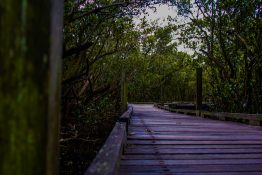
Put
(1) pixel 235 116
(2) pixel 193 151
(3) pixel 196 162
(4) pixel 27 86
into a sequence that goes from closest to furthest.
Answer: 1. (4) pixel 27 86
2. (3) pixel 196 162
3. (2) pixel 193 151
4. (1) pixel 235 116

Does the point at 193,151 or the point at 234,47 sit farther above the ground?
the point at 234,47

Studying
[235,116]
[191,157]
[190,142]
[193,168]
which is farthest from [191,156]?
[235,116]

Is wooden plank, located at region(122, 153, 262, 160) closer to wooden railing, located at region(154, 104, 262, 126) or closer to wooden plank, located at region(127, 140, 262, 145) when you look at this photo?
wooden plank, located at region(127, 140, 262, 145)

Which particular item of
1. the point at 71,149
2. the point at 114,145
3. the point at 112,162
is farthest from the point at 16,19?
the point at 71,149

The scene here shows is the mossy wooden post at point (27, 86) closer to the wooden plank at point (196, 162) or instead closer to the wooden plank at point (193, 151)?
the wooden plank at point (196, 162)

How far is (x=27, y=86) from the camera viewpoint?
2.07ft

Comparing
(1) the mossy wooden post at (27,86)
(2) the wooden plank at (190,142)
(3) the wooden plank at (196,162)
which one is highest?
(1) the mossy wooden post at (27,86)

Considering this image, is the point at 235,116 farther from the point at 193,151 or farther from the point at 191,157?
the point at 191,157

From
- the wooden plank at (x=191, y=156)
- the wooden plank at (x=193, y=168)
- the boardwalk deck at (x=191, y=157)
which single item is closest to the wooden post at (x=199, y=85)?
the boardwalk deck at (x=191, y=157)

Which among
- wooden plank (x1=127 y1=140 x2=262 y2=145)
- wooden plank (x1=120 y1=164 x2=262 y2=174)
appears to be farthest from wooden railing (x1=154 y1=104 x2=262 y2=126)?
wooden plank (x1=120 y1=164 x2=262 y2=174)

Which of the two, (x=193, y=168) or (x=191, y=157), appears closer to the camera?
(x=193, y=168)

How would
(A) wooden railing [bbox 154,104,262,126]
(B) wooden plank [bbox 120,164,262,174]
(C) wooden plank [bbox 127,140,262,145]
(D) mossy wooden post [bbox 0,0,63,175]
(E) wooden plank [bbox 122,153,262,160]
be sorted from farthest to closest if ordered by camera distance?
(A) wooden railing [bbox 154,104,262,126] → (C) wooden plank [bbox 127,140,262,145] → (E) wooden plank [bbox 122,153,262,160] → (B) wooden plank [bbox 120,164,262,174] → (D) mossy wooden post [bbox 0,0,63,175]

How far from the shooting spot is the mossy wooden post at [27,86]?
23.8 inches

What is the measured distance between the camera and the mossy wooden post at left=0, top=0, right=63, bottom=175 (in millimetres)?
605
